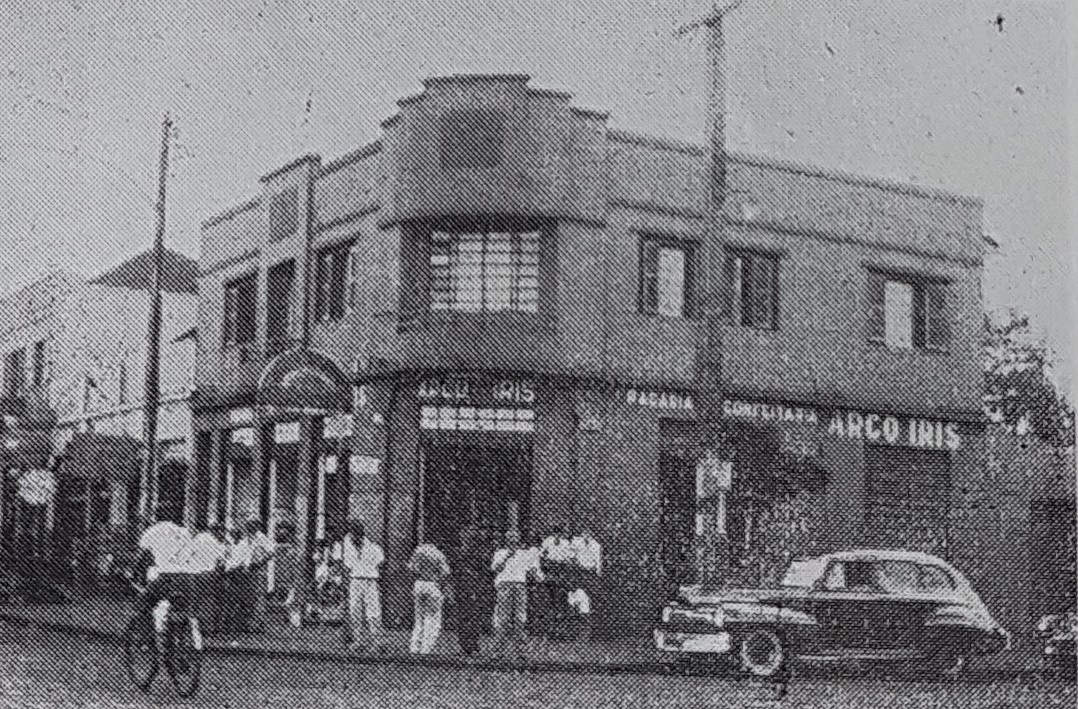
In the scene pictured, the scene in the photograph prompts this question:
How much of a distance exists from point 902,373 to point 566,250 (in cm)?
193

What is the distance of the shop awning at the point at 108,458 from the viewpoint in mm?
7074

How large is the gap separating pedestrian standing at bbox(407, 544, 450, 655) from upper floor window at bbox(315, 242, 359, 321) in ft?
4.35

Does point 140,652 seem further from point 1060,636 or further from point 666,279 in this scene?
point 1060,636

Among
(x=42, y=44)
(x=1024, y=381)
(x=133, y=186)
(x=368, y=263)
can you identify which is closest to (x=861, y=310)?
(x=1024, y=381)

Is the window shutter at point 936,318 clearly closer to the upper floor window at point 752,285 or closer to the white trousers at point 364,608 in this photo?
the upper floor window at point 752,285

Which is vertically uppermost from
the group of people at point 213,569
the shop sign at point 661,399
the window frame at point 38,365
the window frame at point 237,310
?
the window frame at point 237,310

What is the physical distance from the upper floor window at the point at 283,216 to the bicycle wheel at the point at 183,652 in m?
2.00

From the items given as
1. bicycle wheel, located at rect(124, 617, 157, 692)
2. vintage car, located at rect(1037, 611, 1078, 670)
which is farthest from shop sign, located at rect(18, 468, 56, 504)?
vintage car, located at rect(1037, 611, 1078, 670)

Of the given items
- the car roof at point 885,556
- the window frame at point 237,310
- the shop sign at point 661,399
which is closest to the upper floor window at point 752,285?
the shop sign at point 661,399

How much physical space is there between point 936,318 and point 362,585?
336 cm

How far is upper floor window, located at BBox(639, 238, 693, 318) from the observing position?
7727mm

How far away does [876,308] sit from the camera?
7.86m

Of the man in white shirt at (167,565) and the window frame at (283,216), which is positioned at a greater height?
the window frame at (283,216)

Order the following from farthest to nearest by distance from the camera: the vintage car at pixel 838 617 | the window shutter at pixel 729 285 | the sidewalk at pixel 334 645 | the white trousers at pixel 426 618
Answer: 1. the window shutter at pixel 729 285
2. the vintage car at pixel 838 617
3. the white trousers at pixel 426 618
4. the sidewalk at pixel 334 645
